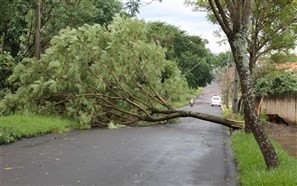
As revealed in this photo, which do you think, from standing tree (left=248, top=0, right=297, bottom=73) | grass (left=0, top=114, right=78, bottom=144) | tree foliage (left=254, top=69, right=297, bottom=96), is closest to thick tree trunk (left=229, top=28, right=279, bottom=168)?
grass (left=0, top=114, right=78, bottom=144)

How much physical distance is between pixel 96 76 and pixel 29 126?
368cm

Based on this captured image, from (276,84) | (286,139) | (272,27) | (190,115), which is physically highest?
(272,27)


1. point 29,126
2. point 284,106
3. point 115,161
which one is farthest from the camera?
point 284,106

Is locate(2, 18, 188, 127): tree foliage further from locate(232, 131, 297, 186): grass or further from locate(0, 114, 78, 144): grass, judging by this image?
locate(232, 131, 297, 186): grass

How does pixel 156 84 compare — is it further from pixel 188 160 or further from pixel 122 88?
pixel 188 160

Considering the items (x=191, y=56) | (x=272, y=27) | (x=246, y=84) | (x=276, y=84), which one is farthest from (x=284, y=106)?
(x=191, y=56)

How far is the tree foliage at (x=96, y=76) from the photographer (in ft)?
56.7

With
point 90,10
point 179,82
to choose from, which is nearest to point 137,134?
point 179,82

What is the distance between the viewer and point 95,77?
17391mm

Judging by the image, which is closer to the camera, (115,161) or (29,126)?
(115,161)

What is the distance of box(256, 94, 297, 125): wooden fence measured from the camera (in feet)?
79.3

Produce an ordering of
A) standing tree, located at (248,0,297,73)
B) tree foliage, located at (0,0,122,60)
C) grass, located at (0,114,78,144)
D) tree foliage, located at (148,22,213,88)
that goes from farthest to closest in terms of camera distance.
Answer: tree foliage, located at (148,22,213,88) → tree foliage, located at (0,0,122,60) → standing tree, located at (248,0,297,73) → grass, located at (0,114,78,144)

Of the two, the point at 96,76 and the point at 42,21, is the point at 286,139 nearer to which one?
the point at 96,76

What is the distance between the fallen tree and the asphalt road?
2.51 metres
